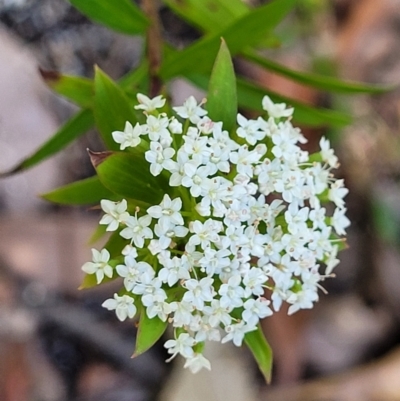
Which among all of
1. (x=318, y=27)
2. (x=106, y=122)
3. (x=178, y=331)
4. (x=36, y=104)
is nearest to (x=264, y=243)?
(x=178, y=331)

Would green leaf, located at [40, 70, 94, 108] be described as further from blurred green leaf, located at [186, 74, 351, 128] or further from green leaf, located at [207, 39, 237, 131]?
green leaf, located at [207, 39, 237, 131]

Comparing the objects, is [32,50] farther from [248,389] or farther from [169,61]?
[248,389]

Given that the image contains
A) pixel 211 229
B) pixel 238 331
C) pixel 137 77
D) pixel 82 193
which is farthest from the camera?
pixel 137 77

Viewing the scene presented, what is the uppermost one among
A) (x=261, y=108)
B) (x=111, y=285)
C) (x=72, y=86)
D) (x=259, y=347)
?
(x=72, y=86)

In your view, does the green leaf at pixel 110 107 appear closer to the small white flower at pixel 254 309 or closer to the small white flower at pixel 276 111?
the small white flower at pixel 276 111

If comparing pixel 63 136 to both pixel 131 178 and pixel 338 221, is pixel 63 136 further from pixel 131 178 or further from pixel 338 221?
pixel 338 221

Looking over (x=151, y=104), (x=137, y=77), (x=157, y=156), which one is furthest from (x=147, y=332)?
(x=137, y=77)
